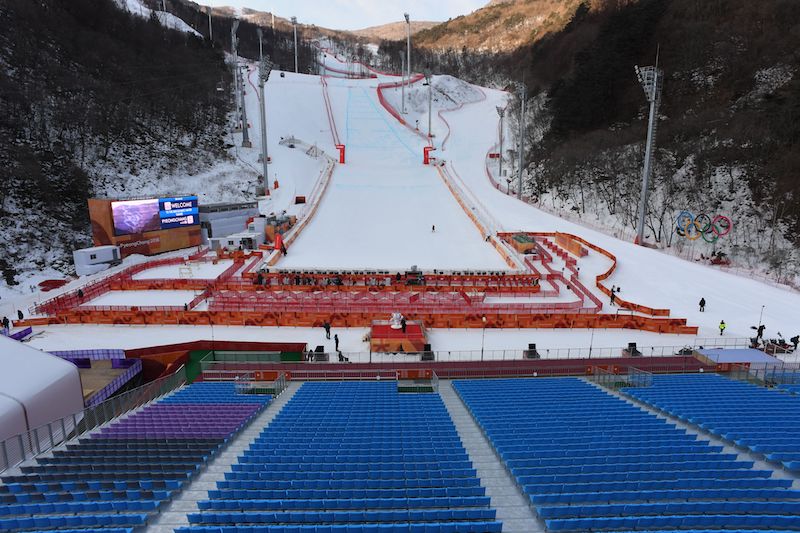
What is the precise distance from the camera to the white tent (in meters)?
9.56

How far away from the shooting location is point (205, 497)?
291 inches

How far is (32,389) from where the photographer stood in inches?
405

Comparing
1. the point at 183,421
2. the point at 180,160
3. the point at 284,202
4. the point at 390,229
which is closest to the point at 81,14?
the point at 180,160

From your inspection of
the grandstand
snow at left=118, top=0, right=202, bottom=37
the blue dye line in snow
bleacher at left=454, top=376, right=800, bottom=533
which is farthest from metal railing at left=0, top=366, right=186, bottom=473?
snow at left=118, top=0, right=202, bottom=37

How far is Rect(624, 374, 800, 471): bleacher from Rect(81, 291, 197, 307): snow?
20.9 metres

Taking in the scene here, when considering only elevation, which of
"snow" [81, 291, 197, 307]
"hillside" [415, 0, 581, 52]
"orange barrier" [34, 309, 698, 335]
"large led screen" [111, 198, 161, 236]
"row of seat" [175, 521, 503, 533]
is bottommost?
"orange barrier" [34, 309, 698, 335]

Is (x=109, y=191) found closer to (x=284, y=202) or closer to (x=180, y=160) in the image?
(x=180, y=160)

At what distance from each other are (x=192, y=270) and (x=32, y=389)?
1726 centimetres

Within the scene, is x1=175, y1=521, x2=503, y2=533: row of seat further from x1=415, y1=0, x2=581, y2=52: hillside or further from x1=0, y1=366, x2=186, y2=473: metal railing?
x1=415, y1=0, x2=581, y2=52: hillside

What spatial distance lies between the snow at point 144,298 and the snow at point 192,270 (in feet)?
7.28

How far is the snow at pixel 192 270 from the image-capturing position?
25922 mm

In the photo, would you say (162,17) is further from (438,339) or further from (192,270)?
(438,339)

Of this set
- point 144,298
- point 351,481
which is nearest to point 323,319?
point 144,298

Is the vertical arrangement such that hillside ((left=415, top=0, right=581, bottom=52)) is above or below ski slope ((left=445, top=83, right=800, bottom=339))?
above
